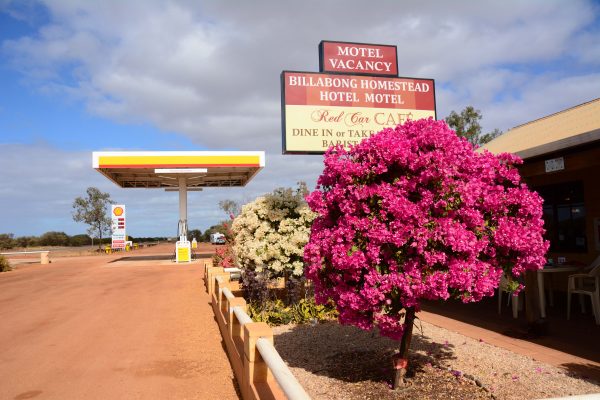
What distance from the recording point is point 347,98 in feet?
38.5

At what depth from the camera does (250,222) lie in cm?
948

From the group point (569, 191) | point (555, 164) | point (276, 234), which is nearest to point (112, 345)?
point (276, 234)

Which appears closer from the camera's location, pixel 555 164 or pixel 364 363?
pixel 364 363

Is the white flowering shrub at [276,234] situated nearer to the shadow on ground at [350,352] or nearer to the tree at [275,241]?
the tree at [275,241]

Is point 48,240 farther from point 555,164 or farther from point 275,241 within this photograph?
point 555,164

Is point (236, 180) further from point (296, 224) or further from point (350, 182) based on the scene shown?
point (350, 182)

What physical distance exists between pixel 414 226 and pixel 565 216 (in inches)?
Result: 342

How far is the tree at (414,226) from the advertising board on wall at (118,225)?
125ft

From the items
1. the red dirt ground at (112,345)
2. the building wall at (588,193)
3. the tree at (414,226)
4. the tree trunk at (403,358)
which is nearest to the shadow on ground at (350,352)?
the tree trunk at (403,358)

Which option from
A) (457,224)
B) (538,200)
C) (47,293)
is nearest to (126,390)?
(457,224)

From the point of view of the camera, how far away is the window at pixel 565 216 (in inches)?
416

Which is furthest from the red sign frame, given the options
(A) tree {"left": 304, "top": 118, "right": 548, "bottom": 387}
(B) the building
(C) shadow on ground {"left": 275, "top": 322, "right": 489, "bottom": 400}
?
(A) tree {"left": 304, "top": 118, "right": 548, "bottom": 387}

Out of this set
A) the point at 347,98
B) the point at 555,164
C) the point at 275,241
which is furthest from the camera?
the point at 347,98

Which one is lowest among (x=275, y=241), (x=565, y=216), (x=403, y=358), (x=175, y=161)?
(x=403, y=358)
